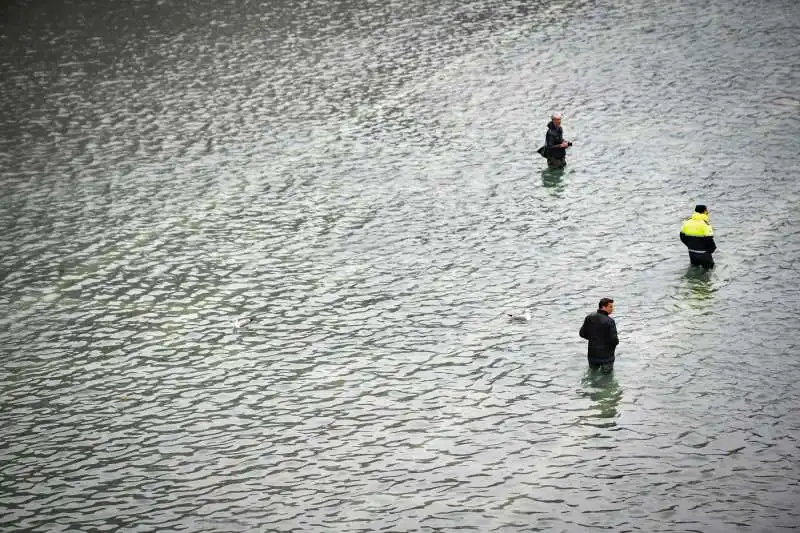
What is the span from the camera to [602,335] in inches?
740

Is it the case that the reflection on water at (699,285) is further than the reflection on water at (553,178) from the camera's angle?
No

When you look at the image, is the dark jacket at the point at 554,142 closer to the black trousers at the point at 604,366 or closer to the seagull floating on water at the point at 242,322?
the black trousers at the point at 604,366

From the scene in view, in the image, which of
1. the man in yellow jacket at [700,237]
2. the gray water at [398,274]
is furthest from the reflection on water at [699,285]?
the man in yellow jacket at [700,237]

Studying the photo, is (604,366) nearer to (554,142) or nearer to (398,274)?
(398,274)

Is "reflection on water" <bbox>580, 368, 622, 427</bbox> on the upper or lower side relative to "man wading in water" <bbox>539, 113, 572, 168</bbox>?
lower

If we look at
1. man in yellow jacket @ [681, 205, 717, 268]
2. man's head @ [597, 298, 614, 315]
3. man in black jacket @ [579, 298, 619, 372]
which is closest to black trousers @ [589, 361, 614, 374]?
man in black jacket @ [579, 298, 619, 372]

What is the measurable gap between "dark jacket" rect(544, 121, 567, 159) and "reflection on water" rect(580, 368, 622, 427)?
420 inches

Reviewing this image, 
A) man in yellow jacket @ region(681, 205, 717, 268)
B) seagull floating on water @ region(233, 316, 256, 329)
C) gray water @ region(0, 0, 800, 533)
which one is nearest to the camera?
gray water @ region(0, 0, 800, 533)

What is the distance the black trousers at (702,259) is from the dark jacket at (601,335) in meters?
4.88

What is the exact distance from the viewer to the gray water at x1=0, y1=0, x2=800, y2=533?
53.8ft

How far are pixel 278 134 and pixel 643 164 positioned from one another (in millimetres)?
11643

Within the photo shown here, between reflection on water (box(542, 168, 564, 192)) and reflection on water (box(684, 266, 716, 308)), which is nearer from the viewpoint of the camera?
reflection on water (box(684, 266, 716, 308))

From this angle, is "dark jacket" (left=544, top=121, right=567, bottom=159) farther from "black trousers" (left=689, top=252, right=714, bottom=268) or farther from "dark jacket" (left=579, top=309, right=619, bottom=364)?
"dark jacket" (left=579, top=309, right=619, bottom=364)

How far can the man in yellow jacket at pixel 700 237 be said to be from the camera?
22344 mm
